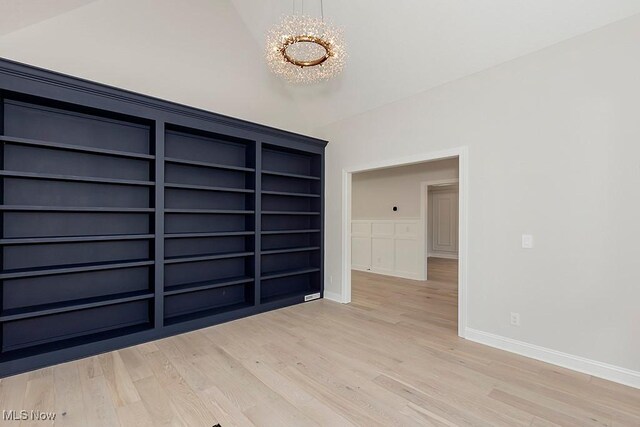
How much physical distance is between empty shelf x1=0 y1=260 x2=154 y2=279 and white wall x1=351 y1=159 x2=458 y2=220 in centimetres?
501

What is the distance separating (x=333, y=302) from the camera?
4.59 m

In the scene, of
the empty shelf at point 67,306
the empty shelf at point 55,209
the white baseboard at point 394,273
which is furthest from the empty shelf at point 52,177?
the white baseboard at point 394,273

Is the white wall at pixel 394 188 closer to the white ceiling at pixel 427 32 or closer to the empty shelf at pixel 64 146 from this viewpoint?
the white ceiling at pixel 427 32

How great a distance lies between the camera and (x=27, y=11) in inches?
96.2

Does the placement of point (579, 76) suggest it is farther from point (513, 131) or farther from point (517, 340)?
point (517, 340)

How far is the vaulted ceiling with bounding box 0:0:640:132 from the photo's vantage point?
8.36 feet

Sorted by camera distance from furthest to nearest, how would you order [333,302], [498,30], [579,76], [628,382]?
[333,302]
[498,30]
[579,76]
[628,382]

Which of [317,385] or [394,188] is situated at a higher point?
[394,188]

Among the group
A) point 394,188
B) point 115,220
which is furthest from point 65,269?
point 394,188

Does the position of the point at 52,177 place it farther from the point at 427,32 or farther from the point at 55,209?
the point at 427,32

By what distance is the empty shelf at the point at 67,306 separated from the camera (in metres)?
2.46

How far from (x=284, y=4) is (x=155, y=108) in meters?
1.98

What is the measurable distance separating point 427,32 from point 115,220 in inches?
153

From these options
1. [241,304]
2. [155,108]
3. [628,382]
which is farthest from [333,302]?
[155,108]
